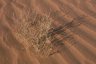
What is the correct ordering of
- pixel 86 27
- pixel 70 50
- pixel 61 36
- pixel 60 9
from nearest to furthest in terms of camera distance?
pixel 70 50 < pixel 61 36 < pixel 86 27 < pixel 60 9

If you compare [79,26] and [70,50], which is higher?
[79,26]

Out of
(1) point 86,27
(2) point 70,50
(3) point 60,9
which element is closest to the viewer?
(2) point 70,50

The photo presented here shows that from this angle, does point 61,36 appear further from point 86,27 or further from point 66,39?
point 86,27

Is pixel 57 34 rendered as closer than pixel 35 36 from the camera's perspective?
No

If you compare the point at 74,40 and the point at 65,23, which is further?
the point at 65,23

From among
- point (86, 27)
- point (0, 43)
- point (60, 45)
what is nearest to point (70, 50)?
point (60, 45)

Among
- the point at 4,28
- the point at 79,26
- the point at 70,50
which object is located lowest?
the point at 70,50

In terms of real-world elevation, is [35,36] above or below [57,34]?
below
